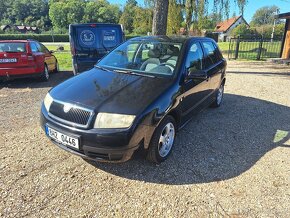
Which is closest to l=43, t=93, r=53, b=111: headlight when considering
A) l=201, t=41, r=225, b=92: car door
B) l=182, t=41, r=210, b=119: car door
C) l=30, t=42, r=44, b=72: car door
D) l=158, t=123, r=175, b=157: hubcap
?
l=158, t=123, r=175, b=157: hubcap

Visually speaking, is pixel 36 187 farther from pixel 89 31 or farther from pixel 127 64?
pixel 89 31

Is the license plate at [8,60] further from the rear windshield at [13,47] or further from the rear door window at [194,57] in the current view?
the rear door window at [194,57]

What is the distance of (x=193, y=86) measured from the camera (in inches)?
157

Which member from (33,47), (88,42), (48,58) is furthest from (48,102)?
(48,58)

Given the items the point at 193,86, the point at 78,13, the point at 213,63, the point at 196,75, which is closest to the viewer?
the point at 196,75

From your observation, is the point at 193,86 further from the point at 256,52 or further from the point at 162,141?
the point at 256,52

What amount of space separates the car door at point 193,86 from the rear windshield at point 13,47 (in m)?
5.68

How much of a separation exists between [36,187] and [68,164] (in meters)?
0.54

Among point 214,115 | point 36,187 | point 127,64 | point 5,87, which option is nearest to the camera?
point 36,187

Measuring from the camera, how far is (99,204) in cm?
264

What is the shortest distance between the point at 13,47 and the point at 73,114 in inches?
236

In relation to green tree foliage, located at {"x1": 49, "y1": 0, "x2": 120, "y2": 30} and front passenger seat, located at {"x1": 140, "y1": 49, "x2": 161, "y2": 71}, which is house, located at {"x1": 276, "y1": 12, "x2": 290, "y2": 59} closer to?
front passenger seat, located at {"x1": 140, "y1": 49, "x2": 161, "y2": 71}

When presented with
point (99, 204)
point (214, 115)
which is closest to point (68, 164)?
point (99, 204)

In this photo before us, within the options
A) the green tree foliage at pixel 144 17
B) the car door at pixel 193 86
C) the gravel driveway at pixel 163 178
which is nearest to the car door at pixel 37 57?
the gravel driveway at pixel 163 178
